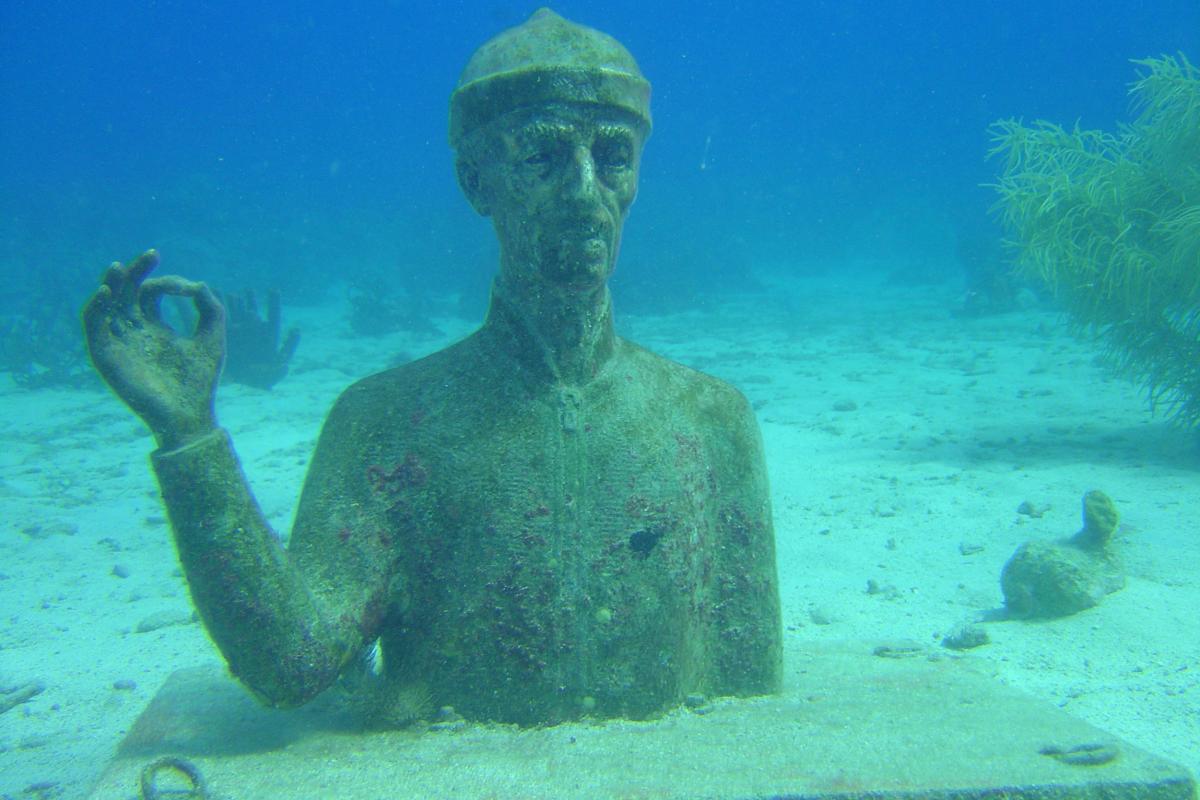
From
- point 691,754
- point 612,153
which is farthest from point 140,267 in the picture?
point 691,754

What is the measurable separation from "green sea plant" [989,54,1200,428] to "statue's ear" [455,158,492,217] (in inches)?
293

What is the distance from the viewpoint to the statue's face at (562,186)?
2217 millimetres

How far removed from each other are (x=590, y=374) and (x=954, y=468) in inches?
237

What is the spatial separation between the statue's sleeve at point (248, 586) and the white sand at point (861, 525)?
1660mm

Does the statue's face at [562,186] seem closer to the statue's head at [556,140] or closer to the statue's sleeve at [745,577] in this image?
the statue's head at [556,140]

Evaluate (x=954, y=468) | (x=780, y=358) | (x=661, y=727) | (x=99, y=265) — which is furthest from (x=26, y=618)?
(x=99, y=265)

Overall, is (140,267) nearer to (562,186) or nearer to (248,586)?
(248,586)

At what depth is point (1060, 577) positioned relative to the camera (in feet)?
14.5

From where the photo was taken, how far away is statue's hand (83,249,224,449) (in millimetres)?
1805

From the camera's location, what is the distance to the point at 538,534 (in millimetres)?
2338

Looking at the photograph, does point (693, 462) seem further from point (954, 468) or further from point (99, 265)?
point (99, 265)

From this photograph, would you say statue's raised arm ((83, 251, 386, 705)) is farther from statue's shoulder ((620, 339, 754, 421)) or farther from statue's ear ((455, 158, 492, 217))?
statue's shoulder ((620, 339, 754, 421))

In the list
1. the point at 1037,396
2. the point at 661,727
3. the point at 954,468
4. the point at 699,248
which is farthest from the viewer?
the point at 699,248

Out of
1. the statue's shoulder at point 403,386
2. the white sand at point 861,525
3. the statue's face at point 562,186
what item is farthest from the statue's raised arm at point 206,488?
the white sand at point 861,525
